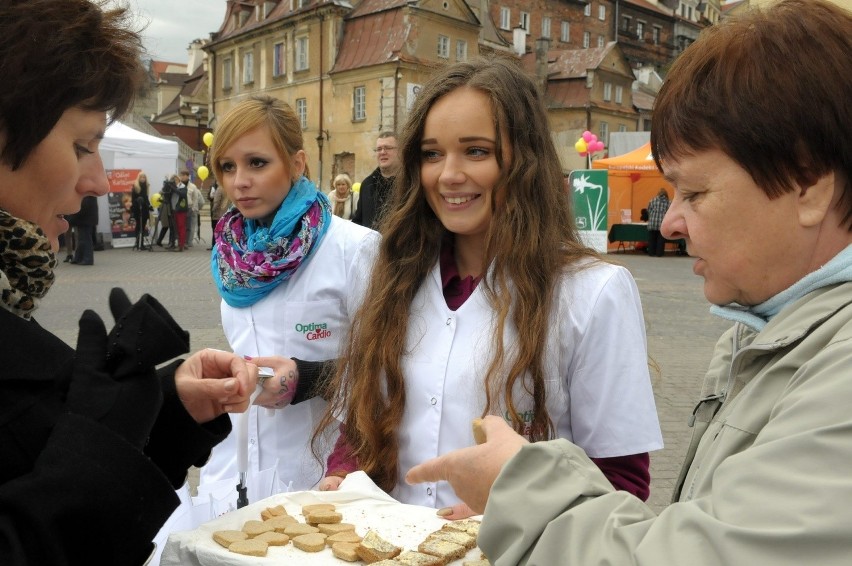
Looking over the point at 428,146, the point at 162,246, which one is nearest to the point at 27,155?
the point at 428,146

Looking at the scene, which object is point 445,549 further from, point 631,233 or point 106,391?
point 631,233

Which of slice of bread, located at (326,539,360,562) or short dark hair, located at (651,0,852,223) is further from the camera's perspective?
slice of bread, located at (326,539,360,562)

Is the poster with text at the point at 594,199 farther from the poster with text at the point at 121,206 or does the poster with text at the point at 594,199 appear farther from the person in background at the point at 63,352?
the person in background at the point at 63,352

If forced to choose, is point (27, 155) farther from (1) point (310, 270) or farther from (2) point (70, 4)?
(1) point (310, 270)

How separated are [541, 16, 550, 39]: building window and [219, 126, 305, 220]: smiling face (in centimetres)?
6178

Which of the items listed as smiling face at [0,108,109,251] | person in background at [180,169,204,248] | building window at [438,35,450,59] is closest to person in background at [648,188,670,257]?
person in background at [180,169,204,248]

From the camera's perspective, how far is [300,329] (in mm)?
3355

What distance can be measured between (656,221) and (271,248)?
20.3 m

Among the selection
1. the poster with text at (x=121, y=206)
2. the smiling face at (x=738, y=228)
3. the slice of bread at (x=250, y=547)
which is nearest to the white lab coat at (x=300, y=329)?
the slice of bread at (x=250, y=547)

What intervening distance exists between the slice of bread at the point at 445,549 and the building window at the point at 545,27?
63708 millimetres

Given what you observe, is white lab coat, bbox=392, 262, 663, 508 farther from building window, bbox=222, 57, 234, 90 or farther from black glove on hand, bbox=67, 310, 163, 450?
building window, bbox=222, 57, 234, 90

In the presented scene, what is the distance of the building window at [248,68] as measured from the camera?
172 ft

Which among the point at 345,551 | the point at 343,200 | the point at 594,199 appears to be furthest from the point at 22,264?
the point at 594,199

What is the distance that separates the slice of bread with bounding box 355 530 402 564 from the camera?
1736 mm
